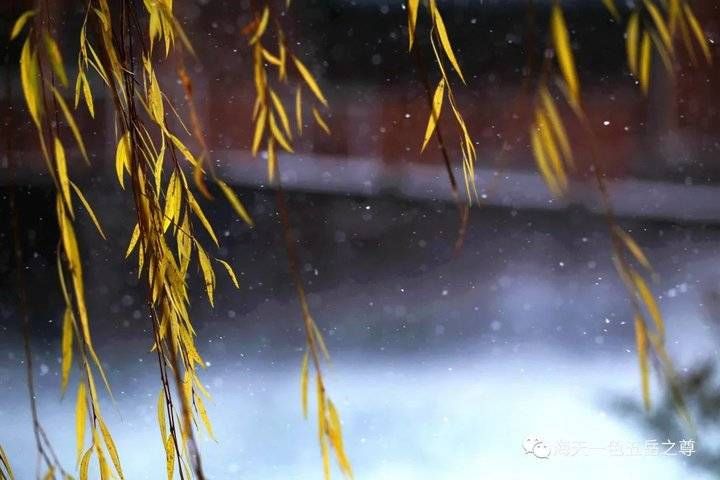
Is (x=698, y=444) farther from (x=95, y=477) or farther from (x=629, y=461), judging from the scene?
(x=95, y=477)

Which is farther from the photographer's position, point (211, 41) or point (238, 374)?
point (238, 374)

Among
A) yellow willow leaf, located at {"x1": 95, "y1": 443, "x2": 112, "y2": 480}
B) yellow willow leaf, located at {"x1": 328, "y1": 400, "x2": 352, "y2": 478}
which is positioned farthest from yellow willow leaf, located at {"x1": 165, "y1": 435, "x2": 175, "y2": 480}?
yellow willow leaf, located at {"x1": 328, "y1": 400, "x2": 352, "y2": 478}

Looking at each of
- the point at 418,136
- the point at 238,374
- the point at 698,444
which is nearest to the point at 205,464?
the point at 238,374

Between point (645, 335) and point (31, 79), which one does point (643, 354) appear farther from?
Answer: point (31, 79)

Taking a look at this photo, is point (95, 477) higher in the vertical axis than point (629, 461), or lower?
higher

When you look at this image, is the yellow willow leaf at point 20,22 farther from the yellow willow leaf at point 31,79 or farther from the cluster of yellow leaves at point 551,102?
the cluster of yellow leaves at point 551,102

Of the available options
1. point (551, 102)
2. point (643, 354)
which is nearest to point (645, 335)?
point (643, 354)

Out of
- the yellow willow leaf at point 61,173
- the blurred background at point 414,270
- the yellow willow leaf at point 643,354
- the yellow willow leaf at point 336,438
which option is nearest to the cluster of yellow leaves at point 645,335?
the yellow willow leaf at point 643,354

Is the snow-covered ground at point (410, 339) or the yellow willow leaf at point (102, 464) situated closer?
the yellow willow leaf at point (102, 464)
